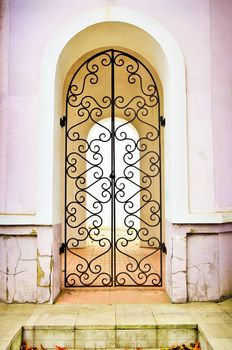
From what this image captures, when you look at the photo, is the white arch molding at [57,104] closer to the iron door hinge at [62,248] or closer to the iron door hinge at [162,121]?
the iron door hinge at [162,121]

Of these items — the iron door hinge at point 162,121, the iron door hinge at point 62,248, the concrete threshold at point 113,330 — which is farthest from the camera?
the iron door hinge at point 162,121

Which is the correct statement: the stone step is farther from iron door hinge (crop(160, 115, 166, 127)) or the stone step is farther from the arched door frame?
iron door hinge (crop(160, 115, 166, 127))

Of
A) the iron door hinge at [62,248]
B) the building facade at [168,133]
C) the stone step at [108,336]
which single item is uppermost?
the building facade at [168,133]

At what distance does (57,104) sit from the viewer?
15.4 ft

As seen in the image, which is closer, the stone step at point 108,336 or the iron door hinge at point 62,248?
the stone step at point 108,336

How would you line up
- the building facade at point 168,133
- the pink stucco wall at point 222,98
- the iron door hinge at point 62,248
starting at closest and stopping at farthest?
1. the building facade at point 168,133
2. the pink stucco wall at point 222,98
3. the iron door hinge at point 62,248

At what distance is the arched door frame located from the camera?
437 cm

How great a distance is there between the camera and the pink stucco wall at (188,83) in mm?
4422

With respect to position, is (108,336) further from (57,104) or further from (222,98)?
(222,98)

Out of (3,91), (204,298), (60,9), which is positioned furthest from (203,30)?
(204,298)

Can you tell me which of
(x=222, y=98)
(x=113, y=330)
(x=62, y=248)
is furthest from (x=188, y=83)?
(x=113, y=330)

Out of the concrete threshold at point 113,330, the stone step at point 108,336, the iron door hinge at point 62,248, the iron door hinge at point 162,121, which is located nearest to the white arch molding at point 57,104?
the iron door hinge at point 162,121

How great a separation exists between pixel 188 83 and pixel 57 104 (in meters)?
1.84

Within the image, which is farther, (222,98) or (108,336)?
(222,98)
